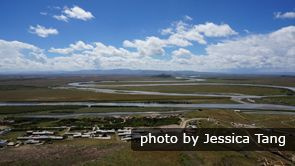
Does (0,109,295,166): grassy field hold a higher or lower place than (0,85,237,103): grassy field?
higher

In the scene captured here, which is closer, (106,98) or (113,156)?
(113,156)

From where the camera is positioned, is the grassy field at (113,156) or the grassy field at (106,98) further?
the grassy field at (106,98)

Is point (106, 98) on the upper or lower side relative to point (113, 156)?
Result: lower

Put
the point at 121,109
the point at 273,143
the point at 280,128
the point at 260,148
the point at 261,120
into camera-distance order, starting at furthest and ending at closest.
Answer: the point at 121,109 < the point at 261,120 < the point at 280,128 < the point at 273,143 < the point at 260,148

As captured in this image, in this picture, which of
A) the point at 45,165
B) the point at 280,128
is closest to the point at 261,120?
the point at 280,128

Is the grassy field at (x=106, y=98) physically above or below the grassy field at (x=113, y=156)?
below

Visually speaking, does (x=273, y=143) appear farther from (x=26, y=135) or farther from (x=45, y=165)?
(x=26, y=135)

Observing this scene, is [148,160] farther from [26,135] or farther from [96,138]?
[26,135]

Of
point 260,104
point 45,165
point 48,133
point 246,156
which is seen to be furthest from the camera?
point 260,104

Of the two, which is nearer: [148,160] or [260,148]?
[148,160]

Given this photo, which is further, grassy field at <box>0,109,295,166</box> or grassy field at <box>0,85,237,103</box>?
grassy field at <box>0,85,237,103</box>
